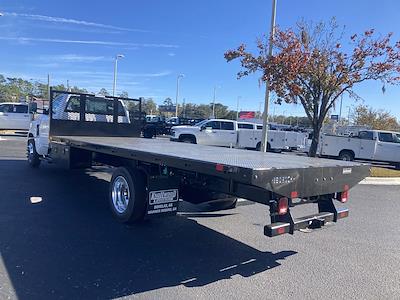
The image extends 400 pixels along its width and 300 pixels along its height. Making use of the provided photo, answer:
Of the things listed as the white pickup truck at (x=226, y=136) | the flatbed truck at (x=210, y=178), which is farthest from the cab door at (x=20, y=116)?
the flatbed truck at (x=210, y=178)

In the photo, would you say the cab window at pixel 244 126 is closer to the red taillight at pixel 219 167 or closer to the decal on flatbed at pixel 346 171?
the decal on flatbed at pixel 346 171

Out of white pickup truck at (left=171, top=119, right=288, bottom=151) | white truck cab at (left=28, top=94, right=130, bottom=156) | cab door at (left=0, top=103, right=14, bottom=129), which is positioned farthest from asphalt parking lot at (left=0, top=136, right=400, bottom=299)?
cab door at (left=0, top=103, right=14, bottom=129)

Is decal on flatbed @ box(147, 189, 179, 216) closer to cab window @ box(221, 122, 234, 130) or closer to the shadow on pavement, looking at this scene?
the shadow on pavement

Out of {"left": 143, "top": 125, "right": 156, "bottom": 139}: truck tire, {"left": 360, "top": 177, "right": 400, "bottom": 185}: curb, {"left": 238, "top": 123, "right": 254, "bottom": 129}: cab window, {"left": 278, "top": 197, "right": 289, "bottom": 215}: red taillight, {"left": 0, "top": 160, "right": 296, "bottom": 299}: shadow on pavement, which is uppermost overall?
{"left": 238, "top": 123, "right": 254, "bottom": 129}: cab window

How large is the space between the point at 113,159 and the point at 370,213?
17.6ft

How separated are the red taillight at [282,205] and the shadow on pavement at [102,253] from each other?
797 millimetres

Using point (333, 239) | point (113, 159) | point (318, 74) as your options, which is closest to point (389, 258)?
point (333, 239)

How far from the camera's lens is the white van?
2467cm

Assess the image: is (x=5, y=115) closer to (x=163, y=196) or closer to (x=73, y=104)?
(x=73, y=104)

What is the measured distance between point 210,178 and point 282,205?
100 cm

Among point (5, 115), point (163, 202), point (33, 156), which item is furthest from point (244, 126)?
point (163, 202)

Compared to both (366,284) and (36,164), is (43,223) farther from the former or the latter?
(36,164)

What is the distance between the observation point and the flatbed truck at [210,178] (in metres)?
3.91

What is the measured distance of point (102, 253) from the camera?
4.57 m
